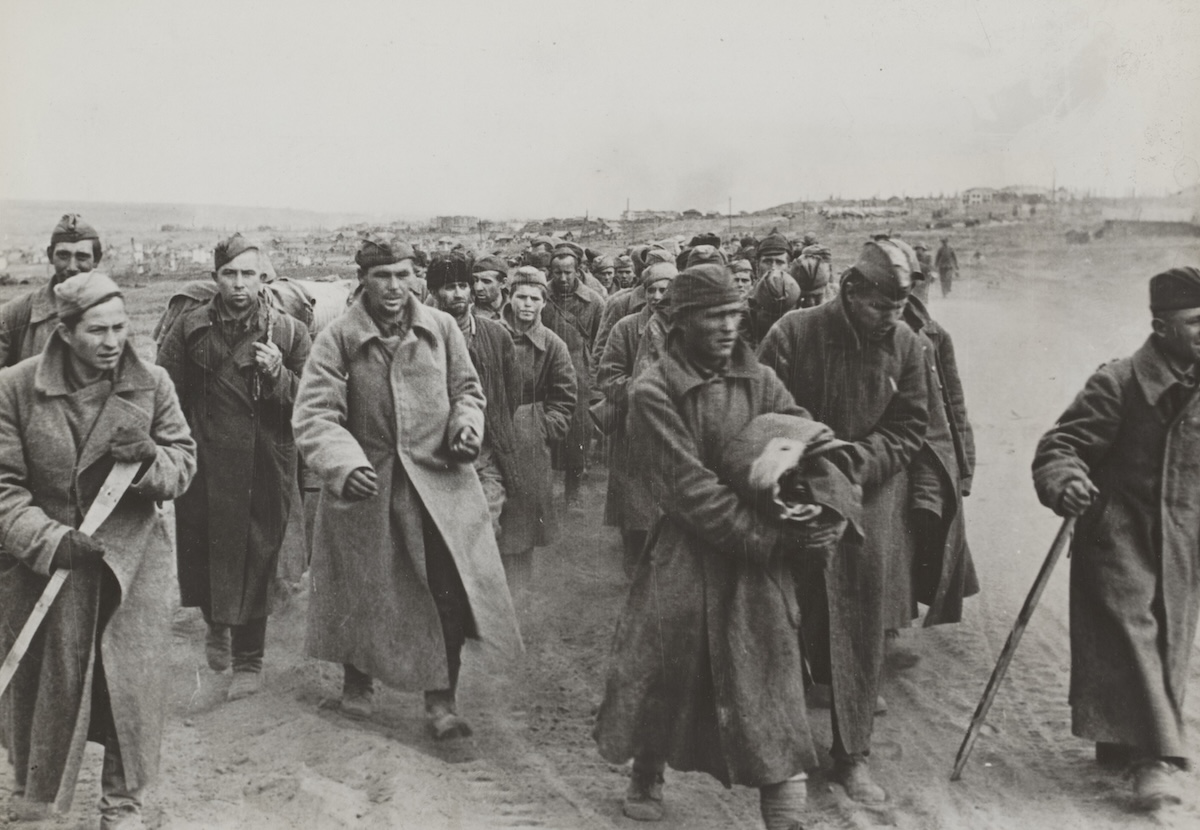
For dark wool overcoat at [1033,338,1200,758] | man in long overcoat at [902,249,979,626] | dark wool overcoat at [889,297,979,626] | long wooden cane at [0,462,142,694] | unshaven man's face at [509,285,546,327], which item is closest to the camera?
long wooden cane at [0,462,142,694]

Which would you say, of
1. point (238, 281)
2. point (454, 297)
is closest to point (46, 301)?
point (238, 281)

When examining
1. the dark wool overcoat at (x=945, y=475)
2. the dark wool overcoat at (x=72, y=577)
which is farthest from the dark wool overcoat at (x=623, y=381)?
the dark wool overcoat at (x=72, y=577)

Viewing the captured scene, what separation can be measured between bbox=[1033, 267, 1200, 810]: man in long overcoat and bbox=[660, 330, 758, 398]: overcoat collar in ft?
4.58

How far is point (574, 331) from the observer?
10078 millimetres

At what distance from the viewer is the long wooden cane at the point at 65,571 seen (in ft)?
13.6

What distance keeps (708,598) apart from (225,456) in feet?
10.1

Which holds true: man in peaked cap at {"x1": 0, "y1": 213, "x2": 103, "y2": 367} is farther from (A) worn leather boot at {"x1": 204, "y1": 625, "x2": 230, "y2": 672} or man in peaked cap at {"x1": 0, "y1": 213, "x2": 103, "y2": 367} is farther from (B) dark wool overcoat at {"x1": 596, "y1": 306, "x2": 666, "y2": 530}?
(B) dark wool overcoat at {"x1": 596, "y1": 306, "x2": 666, "y2": 530}

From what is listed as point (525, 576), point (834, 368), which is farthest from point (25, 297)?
point (834, 368)

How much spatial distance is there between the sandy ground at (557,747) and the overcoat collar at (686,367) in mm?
1872

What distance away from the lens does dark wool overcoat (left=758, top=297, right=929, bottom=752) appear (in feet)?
16.4

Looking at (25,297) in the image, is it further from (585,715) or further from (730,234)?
(730,234)

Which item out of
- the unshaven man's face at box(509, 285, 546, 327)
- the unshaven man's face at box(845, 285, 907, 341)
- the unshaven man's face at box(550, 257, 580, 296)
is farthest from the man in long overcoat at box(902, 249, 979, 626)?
the unshaven man's face at box(550, 257, 580, 296)

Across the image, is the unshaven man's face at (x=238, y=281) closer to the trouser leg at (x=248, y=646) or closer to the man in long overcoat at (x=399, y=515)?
the man in long overcoat at (x=399, y=515)

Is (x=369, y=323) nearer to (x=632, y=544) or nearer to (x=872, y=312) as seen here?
(x=872, y=312)
